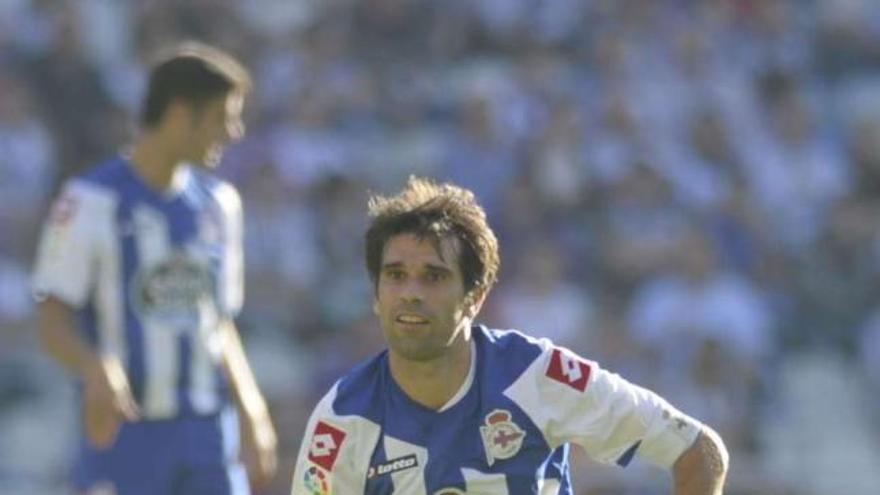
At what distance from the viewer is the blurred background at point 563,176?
1241 cm

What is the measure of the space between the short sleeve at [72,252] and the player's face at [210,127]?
370 mm

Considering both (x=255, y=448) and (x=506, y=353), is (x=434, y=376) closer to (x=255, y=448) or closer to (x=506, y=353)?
(x=506, y=353)

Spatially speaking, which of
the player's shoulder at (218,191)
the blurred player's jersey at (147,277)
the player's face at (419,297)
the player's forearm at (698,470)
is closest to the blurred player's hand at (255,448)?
the blurred player's jersey at (147,277)

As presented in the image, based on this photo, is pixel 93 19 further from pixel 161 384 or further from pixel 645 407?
pixel 645 407

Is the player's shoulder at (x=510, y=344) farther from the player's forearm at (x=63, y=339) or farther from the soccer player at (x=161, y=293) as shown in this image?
the soccer player at (x=161, y=293)

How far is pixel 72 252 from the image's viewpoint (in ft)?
26.9

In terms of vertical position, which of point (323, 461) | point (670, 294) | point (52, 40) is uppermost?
point (52, 40)

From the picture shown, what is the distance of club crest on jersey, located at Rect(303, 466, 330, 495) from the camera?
245 inches

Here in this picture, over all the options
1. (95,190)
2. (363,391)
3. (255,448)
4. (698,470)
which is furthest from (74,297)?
(698,470)

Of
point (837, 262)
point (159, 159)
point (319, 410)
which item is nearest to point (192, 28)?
point (837, 262)

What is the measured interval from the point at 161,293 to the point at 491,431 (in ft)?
7.87

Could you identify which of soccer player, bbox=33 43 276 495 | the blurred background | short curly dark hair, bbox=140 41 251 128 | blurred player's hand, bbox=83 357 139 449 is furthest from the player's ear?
the blurred background

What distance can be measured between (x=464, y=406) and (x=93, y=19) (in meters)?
8.41

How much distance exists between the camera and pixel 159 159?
8.32m
